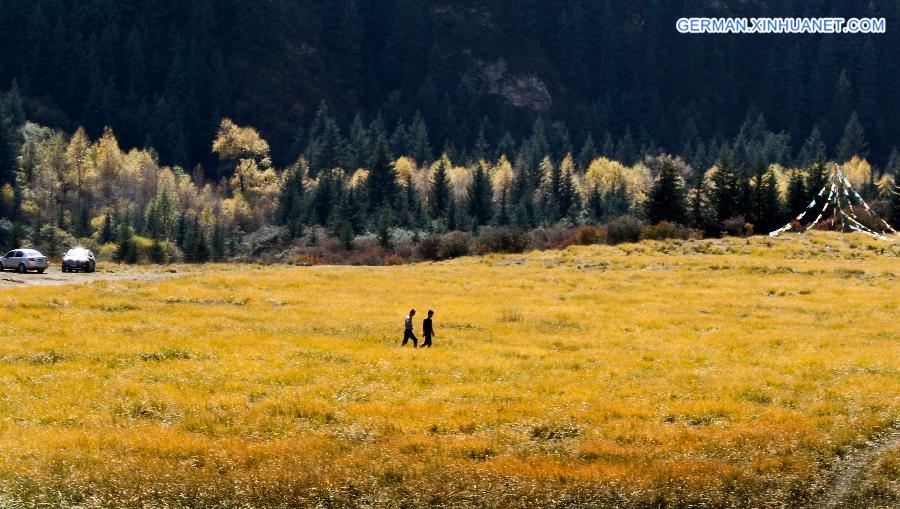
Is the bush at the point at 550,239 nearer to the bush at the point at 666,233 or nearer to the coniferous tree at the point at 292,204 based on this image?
the bush at the point at 666,233

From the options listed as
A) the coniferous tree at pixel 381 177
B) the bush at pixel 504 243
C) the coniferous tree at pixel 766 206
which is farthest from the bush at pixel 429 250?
the coniferous tree at pixel 381 177

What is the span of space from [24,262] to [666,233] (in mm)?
59101

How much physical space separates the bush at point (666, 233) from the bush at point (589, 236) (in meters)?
4.61

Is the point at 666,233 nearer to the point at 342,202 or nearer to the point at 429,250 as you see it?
the point at 429,250

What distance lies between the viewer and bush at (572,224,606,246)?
4139 inches

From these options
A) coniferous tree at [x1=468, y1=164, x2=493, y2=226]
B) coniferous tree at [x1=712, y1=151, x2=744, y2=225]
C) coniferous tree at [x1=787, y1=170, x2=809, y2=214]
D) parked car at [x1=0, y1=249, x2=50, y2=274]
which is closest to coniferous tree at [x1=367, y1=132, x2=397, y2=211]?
coniferous tree at [x1=468, y1=164, x2=493, y2=226]

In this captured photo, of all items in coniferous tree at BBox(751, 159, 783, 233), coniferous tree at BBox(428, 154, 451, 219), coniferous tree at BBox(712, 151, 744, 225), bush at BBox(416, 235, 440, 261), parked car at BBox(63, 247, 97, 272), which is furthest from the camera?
coniferous tree at BBox(428, 154, 451, 219)

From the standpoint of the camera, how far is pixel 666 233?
4018 inches

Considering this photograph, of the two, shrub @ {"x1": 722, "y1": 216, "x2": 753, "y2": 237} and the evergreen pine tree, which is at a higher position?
the evergreen pine tree

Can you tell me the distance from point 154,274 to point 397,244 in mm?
47335

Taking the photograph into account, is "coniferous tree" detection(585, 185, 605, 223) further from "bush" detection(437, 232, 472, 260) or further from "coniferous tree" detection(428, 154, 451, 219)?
"bush" detection(437, 232, 472, 260)

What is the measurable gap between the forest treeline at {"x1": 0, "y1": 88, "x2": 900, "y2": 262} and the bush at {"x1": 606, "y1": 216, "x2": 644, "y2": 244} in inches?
17.7

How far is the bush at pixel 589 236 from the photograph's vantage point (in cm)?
10512

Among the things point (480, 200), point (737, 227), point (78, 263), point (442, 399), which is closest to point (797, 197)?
point (737, 227)
